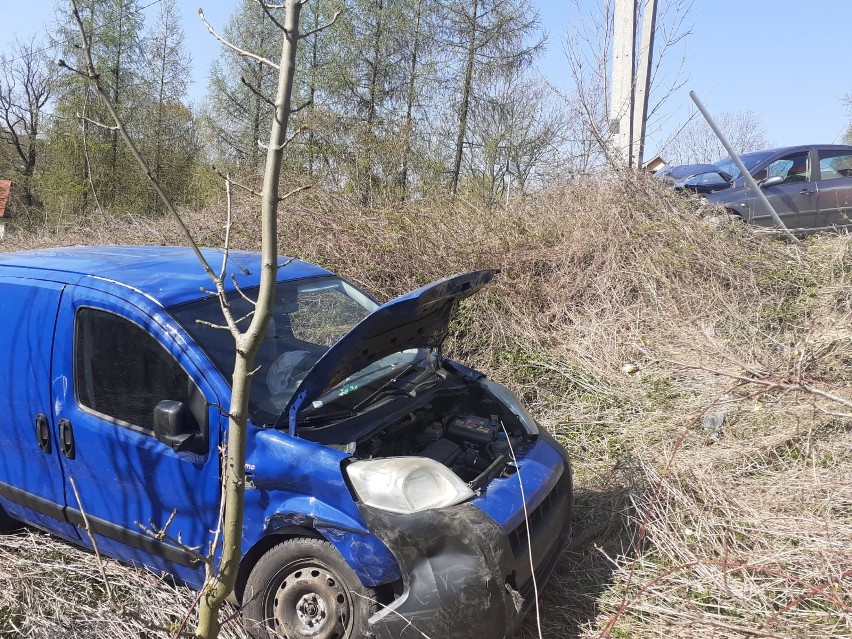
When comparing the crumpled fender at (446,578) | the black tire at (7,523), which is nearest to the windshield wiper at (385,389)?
the crumpled fender at (446,578)

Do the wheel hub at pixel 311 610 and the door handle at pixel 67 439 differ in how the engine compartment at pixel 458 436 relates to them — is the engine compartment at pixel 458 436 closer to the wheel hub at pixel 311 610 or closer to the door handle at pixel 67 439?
the wheel hub at pixel 311 610

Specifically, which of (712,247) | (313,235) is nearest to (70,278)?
(313,235)

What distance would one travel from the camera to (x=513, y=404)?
3465 mm

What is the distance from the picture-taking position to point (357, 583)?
236 cm

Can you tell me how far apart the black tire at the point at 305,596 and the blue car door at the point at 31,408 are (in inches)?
47.6

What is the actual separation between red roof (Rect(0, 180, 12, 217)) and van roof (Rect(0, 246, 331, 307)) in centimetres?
2484

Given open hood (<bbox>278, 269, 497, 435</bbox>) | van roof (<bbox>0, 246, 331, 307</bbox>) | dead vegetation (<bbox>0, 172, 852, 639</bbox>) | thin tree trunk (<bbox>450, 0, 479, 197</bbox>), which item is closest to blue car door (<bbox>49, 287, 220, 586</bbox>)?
Result: van roof (<bbox>0, 246, 331, 307</bbox>)

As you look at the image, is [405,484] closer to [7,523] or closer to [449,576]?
[449,576]

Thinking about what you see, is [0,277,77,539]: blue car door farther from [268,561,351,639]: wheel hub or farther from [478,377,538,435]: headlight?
[478,377,538,435]: headlight

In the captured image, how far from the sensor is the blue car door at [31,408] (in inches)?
119

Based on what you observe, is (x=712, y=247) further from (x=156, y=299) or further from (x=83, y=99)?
(x=83, y=99)

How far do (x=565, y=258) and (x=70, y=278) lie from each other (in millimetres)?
5486

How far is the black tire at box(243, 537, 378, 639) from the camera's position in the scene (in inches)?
93.5

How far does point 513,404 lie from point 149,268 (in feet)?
6.92
